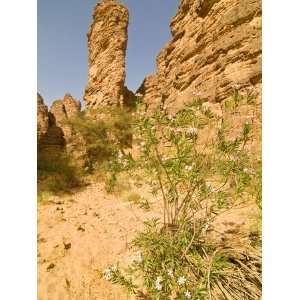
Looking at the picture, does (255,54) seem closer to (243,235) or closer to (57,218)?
(243,235)

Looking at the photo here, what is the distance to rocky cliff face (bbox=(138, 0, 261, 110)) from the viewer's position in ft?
20.7

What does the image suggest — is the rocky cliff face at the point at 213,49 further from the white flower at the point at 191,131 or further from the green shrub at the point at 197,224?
the white flower at the point at 191,131

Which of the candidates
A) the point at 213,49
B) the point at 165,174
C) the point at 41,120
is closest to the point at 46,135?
the point at 41,120

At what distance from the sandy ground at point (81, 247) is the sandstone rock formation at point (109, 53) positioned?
7.96 metres

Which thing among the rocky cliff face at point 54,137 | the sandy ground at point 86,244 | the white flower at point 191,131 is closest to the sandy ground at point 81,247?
the sandy ground at point 86,244

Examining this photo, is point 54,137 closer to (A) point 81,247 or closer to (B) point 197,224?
(A) point 81,247

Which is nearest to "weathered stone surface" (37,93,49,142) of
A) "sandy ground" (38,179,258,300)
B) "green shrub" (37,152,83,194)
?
"green shrub" (37,152,83,194)

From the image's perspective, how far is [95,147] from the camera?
11.7 meters

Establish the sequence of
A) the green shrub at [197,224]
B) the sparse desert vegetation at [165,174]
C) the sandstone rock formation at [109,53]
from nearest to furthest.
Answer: the green shrub at [197,224], the sparse desert vegetation at [165,174], the sandstone rock formation at [109,53]

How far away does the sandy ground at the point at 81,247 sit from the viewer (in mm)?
2664

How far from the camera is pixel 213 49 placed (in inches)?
296

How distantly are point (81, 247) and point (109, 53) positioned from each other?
1134 cm

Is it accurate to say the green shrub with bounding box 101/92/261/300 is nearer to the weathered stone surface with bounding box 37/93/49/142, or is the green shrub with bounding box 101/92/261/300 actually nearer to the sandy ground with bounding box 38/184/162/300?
the sandy ground with bounding box 38/184/162/300
